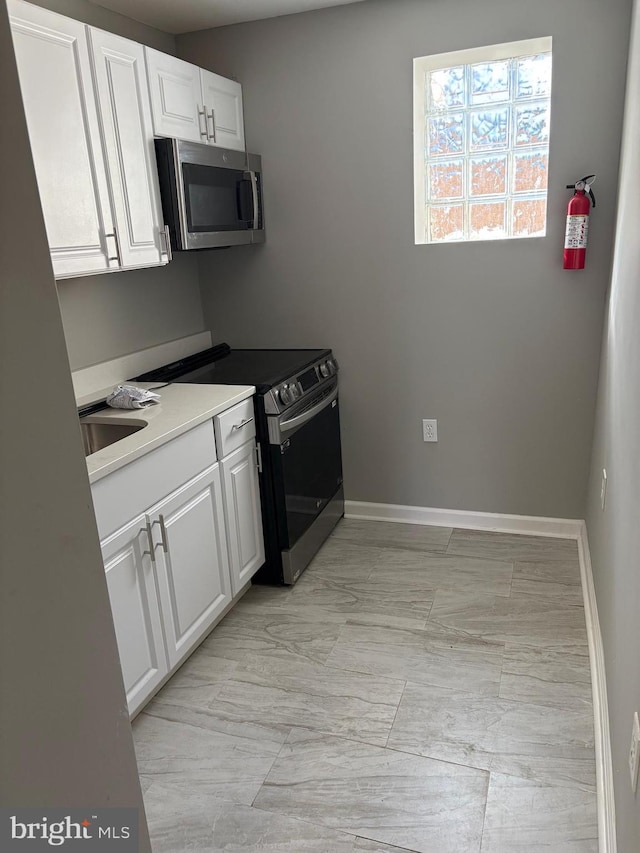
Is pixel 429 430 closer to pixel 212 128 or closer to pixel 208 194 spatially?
pixel 208 194

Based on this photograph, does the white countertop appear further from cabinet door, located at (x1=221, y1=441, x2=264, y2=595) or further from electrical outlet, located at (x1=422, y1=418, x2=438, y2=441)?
electrical outlet, located at (x1=422, y1=418, x2=438, y2=441)

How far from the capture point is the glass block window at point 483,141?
113 inches

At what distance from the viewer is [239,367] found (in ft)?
10.1

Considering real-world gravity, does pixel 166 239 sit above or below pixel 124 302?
above

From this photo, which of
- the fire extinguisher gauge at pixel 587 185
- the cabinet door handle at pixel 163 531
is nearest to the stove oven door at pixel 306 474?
the cabinet door handle at pixel 163 531

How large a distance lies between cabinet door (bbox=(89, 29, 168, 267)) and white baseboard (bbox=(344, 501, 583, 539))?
5.64ft

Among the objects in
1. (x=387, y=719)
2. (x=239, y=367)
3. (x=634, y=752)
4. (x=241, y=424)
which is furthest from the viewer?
(x=239, y=367)

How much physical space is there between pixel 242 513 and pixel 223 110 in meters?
1.83

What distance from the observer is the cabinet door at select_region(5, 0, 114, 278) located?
1.94 meters

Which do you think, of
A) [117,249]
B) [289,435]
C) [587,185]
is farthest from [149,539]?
[587,185]

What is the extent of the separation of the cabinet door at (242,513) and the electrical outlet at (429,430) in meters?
0.98

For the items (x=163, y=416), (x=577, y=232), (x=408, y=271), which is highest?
(x=577, y=232)

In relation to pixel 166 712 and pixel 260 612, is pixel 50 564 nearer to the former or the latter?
pixel 166 712

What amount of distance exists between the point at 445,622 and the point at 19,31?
8.03 feet
